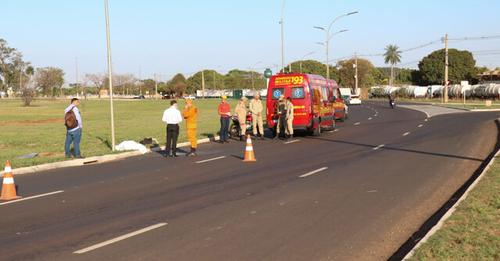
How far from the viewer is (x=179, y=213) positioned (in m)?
8.77

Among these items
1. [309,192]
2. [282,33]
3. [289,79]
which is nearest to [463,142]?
[289,79]

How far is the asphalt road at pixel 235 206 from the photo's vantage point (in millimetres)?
6777

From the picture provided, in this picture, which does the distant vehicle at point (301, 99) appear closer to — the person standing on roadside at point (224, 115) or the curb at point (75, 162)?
the person standing on roadside at point (224, 115)

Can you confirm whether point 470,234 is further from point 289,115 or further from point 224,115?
point 289,115

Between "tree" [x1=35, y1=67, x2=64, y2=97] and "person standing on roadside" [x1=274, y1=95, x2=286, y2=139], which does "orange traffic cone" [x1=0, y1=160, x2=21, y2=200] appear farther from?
"tree" [x1=35, y1=67, x2=64, y2=97]

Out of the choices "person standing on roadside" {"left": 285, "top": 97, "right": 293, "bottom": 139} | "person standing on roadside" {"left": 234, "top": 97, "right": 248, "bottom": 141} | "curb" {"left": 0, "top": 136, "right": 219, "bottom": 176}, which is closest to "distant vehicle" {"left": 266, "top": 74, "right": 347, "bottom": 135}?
"person standing on roadside" {"left": 285, "top": 97, "right": 293, "bottom": 139}

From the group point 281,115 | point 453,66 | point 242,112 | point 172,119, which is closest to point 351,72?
point 453,66

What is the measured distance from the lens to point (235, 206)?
9.29 metres

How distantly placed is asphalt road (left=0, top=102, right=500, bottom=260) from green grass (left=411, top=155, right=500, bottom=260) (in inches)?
21.6

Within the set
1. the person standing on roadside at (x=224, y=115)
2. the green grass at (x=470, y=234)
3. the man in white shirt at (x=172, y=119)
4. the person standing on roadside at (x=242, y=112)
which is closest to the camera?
the green grass at (x=470, y=234)

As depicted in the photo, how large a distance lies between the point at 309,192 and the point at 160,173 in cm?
456

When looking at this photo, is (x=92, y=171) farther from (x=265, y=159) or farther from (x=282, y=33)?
(x=282, y=33)

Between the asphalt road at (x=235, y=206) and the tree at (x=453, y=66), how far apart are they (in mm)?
110308

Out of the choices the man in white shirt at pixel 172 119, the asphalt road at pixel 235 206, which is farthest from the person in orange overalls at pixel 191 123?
the asphalt road at pixel 235 206
